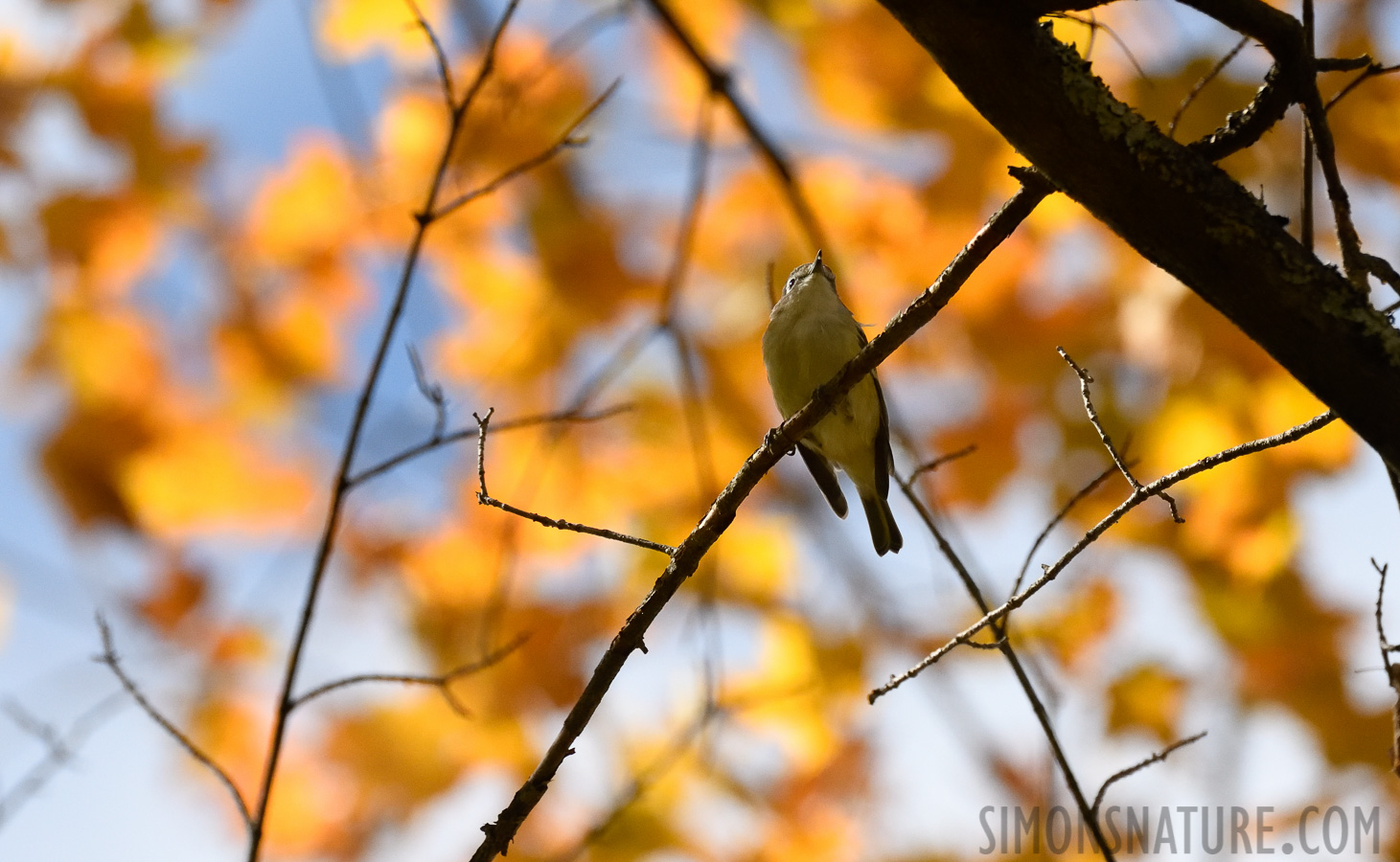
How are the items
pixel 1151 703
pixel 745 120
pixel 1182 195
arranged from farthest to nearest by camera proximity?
pixel 1151 703 < pixel 745 120 < pixel 1182 195

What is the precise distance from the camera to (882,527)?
4109mm

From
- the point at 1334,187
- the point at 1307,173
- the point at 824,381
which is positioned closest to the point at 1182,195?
the point at 1334,187

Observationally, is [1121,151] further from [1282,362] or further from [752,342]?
[752,342]

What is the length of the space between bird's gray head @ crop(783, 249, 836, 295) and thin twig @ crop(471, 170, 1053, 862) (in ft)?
5.88

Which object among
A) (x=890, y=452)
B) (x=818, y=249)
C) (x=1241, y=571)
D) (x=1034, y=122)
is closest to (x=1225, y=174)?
(x=1034, y=122)

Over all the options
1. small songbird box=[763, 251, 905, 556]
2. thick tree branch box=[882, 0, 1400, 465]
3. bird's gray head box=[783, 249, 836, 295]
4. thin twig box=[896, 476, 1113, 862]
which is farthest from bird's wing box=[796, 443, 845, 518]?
thick tree branch box=[882, 0, 1400, 465]

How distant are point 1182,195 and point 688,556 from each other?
1.04 metres

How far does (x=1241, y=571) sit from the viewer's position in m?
4.73

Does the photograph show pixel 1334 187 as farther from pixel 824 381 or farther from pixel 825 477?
pixel 825 477

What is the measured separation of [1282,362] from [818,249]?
231 centimetres

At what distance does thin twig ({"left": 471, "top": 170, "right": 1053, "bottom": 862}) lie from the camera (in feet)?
5.77

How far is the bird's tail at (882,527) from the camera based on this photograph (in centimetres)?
409

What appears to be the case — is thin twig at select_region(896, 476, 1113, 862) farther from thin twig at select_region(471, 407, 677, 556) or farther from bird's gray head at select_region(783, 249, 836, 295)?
bird's gray head at select_region(783, 249, 836, 295)

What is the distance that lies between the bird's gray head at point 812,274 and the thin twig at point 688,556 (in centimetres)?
179
